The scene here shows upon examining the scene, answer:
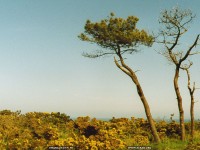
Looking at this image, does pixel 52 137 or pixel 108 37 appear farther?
pixel 108 37

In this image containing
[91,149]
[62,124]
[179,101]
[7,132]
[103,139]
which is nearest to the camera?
[91,149]

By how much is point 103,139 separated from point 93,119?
12.4 feet

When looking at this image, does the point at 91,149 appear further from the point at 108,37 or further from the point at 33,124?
the point at 108,37

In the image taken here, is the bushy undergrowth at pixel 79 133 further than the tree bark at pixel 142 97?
No

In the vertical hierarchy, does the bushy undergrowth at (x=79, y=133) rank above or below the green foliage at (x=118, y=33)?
below

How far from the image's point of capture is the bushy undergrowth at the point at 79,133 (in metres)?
14.8

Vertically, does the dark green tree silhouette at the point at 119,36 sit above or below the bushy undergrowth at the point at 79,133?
above

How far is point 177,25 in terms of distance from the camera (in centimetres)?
1911

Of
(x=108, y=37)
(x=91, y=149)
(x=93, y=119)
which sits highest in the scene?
(x=108, y=37)

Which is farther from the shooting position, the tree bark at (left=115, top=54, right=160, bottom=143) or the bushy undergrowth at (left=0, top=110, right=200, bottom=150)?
the tree bark at (left=115, top=54, right=160, bottom=143)

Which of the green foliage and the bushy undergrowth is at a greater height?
the green foliage

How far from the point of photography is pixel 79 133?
60.0 feet

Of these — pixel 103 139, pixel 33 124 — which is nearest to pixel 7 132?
pixel 33 124

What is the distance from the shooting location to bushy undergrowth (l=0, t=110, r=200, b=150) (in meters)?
14.8
